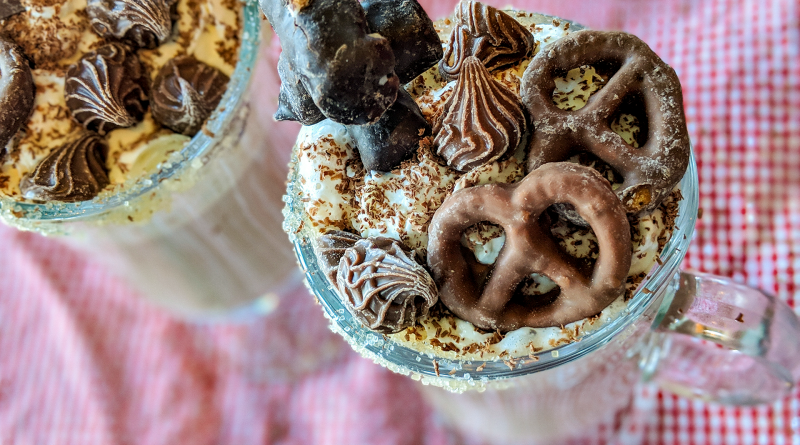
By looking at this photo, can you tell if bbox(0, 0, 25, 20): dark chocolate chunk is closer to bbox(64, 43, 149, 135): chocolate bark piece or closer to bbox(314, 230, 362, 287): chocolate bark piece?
bbox(64, 43, 149, 135): chocolate bark piece

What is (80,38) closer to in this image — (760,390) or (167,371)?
(167,371)

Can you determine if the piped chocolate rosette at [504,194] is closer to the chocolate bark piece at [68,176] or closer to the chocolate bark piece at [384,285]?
the chocolate bark piece at [384,285]

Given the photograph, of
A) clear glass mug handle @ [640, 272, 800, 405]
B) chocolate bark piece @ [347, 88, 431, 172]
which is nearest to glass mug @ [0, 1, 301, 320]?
chocolate bark piece @ [347, 88, 431, 172]

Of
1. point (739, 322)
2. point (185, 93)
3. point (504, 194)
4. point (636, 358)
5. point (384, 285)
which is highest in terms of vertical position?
point (185, 93)

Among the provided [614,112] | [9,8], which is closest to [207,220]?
Answer: [9,8]

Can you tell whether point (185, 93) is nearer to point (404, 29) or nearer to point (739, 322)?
point (404, 29)

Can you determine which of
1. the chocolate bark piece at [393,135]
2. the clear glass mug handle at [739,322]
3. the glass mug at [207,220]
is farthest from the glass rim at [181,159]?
the clear glass mug handle at [739,322]
